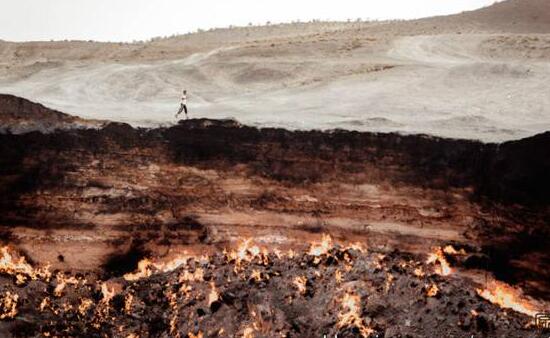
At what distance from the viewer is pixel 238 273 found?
7.06 meters

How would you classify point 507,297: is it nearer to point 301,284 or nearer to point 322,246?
point 322,246

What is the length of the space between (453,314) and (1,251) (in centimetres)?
639

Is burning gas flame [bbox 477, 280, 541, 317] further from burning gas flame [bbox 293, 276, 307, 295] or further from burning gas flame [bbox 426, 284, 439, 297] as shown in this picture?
burning gas flame [bbox 293, 276, 307, 295]

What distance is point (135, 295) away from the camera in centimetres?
725

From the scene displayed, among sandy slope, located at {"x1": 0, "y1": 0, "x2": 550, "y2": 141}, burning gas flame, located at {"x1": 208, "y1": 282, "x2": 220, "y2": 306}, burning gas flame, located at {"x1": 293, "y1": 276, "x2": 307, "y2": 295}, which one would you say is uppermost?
sandy slope, located at {"x1": 0, "y1": 0, "x2": 550, "y2": 141}

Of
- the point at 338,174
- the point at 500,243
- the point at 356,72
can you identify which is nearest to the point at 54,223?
the point at 338,174

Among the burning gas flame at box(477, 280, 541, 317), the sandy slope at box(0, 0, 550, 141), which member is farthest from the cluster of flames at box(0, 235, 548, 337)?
the sandy slope at box(0, 0, 550, 141)

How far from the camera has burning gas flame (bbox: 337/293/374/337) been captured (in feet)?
19.1

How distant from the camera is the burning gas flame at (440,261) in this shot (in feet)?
22.3

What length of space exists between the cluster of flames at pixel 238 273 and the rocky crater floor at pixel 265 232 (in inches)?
0.8

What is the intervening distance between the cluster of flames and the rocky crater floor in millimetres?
21

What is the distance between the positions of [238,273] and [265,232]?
803 mm

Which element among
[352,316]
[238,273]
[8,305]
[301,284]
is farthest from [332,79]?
[8,305]

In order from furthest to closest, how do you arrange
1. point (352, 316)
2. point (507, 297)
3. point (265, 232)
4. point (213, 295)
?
point (265, 232), point (213, 295), point (507, 297), point (352, 316)
